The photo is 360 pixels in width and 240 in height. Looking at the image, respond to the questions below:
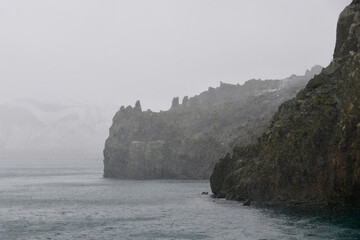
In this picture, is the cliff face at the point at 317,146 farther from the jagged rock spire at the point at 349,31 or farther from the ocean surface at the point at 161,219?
the ocean surface at the point at 161,219

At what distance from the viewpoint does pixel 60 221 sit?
8662 centimetres

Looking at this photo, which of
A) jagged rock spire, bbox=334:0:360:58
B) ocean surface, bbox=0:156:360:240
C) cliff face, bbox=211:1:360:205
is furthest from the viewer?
jagged rock spire, bbox=334:0:360:58

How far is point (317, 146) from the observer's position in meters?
90.1

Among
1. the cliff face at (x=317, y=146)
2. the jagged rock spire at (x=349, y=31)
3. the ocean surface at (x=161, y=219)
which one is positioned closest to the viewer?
the ocean surface at (x=161, y=219)

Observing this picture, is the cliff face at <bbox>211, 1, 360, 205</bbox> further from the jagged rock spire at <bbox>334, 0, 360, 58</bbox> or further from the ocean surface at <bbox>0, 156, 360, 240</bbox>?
the ocean surface at <bbox>0, 156, 360, 240</bbox>

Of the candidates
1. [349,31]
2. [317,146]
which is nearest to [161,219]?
[317,146]

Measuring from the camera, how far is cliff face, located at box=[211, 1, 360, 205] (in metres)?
80.4

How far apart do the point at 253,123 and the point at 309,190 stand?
111169 mm

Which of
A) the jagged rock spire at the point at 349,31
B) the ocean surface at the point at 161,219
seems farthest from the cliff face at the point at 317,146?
the ocean surface at the point at 161,219

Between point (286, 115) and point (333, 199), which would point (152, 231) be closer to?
point (333, 199)

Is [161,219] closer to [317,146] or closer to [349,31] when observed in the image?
[317,146]

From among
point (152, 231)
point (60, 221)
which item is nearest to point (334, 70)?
point (152, 231)

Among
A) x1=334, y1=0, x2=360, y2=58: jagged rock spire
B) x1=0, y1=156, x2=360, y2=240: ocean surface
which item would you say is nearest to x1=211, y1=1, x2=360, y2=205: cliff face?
x1=334, y1=0, x2=360, y2=58: jagged rock spire

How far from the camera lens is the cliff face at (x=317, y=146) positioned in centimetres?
8044
